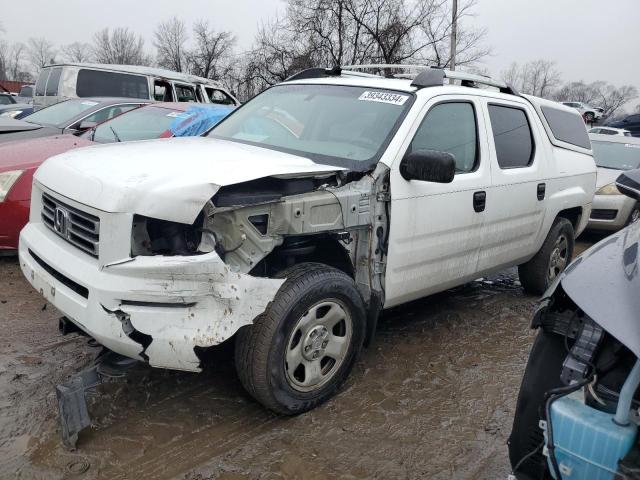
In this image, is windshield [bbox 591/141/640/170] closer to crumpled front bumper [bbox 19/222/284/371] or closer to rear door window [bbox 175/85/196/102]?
rear door window [bbox 175/85/196/102]

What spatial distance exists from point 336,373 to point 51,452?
1.46 meters

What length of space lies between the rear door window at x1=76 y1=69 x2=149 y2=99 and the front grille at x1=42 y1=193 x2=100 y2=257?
10.4m

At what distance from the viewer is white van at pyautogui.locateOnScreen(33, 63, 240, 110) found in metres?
12.3

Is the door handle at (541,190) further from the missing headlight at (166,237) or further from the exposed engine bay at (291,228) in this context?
the missing headlight at (166,237)

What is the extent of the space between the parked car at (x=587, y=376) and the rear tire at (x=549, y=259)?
305 centimetres

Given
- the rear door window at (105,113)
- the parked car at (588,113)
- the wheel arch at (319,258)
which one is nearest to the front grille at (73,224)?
the wheel arch at (319,258)

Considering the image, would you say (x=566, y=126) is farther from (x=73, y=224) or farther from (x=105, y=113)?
(x=105, y=113)

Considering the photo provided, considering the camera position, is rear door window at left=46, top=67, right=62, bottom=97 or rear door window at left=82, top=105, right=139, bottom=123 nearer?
rear door window at left=82, top=105, right=139, bottom=123

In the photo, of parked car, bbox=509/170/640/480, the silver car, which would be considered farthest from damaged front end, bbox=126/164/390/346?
the silver car

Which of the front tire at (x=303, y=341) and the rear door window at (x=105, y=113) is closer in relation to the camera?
the front tire at (x=303, y=341)

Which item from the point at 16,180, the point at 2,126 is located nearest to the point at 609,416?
the point at 16,180

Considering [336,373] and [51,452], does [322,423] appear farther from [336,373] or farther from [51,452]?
[51,452]

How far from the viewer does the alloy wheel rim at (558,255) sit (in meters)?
5.15

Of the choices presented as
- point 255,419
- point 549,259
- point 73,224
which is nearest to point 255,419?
point 255,419
